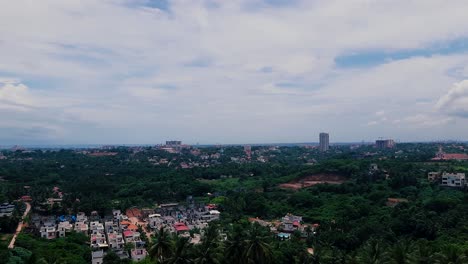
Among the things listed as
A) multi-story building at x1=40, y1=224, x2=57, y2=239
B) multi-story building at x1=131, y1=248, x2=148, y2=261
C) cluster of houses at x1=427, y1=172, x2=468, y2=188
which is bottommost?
multi-story building at x1=131, y1=248, x2=148, y2=261

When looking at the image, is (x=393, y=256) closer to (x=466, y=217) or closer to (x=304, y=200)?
(x=466, y=217)

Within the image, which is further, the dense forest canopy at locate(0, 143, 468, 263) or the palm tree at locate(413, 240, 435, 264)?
the dense forest canopy at locate(0, 143, 468, 263)

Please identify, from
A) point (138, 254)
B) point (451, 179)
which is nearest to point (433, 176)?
point (451, 179)

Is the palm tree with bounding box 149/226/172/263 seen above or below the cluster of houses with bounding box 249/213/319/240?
above

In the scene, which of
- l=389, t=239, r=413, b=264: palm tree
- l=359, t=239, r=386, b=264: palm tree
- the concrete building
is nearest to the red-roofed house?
the concrete building

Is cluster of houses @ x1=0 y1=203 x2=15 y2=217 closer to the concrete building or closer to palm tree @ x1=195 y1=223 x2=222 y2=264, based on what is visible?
the concrete building

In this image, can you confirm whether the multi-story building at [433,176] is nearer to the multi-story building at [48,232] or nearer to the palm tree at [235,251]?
the palm tree at [235,251]
